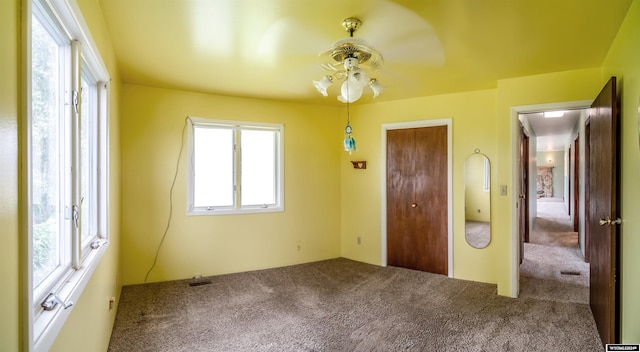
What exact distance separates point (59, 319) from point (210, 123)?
3229mm

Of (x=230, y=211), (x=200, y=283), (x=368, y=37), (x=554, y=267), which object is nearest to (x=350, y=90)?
(x=368, y=37)

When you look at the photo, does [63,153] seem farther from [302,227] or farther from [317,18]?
[302,227]

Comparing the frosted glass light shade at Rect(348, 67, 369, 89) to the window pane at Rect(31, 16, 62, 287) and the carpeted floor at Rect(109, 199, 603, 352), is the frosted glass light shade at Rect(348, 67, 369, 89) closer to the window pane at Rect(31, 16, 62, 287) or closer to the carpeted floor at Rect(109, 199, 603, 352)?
the window pane at Rect(31, 16, 62, 287)

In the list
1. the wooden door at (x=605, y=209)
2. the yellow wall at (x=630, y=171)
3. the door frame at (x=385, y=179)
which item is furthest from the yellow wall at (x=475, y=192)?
the yellow wall at (x=630, y=171)

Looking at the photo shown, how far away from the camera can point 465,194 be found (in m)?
4.09

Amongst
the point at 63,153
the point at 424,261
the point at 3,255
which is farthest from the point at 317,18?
the point at 424,261

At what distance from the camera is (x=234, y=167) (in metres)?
4.35

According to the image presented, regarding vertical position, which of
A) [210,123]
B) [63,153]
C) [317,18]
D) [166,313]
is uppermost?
[317,18]

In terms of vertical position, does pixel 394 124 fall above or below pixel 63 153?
above

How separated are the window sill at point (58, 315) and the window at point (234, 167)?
2404 millimetres

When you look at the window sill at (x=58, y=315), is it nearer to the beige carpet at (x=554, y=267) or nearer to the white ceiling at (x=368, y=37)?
the white ceiling at (x=368, y=37)

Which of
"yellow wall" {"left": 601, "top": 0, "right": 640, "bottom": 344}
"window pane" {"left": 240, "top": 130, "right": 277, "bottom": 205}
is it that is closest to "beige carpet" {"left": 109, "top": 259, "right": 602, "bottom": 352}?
"yellow wall" {"left": 601, "top": 0, "right": 640, "bottom": 344}

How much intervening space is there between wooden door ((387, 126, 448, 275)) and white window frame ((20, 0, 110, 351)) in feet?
11.2

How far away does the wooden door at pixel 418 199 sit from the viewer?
14.0ft
